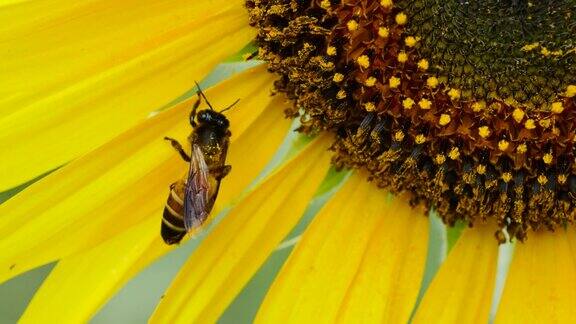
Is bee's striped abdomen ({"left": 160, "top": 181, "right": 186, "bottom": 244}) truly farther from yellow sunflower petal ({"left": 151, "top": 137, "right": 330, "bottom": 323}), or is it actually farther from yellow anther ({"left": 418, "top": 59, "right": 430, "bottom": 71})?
yellow anther ({"left": 418, "top": 59, "right": 430, "bottom": 71})

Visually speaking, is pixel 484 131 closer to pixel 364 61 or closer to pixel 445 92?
pixel 445 92

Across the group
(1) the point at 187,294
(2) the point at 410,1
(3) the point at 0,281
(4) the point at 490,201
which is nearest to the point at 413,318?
(4) the point at 490,201

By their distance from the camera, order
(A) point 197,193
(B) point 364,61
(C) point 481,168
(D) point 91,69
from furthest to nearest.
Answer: (C) point 481,168 → (B) point 364,61 → (D) point 91,69 → (A) point 197,193

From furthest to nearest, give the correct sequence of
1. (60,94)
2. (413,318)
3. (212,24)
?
(413,318)
(212,24)
(60,94)

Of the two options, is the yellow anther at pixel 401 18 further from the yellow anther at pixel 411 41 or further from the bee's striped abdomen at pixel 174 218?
the bee's striped abdomen at pixel 174 218

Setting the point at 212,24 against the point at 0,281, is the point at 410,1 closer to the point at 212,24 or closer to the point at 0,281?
the point at 212,24

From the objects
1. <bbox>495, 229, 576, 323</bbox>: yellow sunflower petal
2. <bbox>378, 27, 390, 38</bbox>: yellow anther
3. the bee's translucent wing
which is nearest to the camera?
the bee's translucent wing

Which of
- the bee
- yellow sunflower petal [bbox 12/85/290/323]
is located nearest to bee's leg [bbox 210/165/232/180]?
the bee

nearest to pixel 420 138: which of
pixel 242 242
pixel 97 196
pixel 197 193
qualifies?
pixel 242 242
